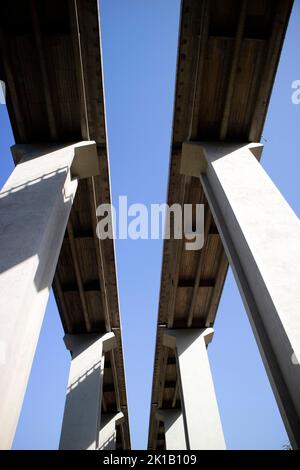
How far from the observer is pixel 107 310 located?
1474 cm

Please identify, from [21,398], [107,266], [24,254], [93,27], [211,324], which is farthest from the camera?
[211,324]

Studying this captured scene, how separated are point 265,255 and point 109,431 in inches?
833

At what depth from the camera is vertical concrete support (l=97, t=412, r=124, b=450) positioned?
768 inches

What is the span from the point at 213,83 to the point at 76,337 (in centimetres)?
1285

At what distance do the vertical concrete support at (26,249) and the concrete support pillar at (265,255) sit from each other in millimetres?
3781

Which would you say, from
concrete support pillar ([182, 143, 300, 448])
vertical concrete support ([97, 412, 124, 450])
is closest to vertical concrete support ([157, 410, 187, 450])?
vertical concrete support ([97, 412, 124, 450])

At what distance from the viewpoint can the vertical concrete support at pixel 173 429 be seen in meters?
19.1

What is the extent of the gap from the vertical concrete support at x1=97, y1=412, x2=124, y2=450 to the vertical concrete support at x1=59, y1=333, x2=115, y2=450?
337 inches

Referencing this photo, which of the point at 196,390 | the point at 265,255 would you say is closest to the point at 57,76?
the point at 265,255

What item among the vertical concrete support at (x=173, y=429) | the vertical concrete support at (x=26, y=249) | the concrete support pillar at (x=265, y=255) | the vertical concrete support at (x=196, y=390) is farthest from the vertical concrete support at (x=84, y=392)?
the concrete support pillar at (x=265, y=255)

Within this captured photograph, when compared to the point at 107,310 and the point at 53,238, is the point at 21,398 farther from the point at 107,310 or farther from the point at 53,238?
the point at 107,310
